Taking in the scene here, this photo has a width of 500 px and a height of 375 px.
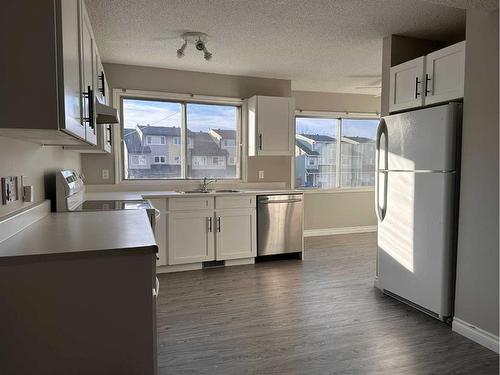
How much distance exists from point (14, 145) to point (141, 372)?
1.29m

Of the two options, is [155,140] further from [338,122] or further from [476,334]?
[476,334]

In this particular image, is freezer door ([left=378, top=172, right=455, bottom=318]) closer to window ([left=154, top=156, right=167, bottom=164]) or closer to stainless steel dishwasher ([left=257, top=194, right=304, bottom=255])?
stainless steel dishwasher ([left=257, top=194, right=304, bottom=255])

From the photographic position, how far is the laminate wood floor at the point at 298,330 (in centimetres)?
210

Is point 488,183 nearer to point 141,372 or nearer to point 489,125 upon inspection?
point 489,125

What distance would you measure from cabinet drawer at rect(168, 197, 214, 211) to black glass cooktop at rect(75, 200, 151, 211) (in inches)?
27.2

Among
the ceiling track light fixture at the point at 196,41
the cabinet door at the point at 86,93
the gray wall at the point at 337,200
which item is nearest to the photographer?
the cabinet door at the point at 86,93

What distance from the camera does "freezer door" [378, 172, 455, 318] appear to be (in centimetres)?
255

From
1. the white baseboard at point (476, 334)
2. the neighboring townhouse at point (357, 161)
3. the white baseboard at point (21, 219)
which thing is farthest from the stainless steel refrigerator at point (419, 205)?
the neighboring townhouse at point (357, 161)

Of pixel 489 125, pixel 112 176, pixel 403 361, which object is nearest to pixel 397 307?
pixel 403 361

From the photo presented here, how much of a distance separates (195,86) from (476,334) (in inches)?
150

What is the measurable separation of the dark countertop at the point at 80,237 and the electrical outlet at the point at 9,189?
17 cm

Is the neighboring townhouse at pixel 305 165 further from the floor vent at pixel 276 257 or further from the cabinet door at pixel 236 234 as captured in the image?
the cabinet door at pixel 236 234

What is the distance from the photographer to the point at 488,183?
2270mm

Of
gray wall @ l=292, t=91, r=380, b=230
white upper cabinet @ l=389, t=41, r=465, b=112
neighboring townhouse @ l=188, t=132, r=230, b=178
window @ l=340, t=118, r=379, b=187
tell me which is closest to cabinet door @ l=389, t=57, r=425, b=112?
white upper cabinet @ l=389, t=41, r=465, b=112
